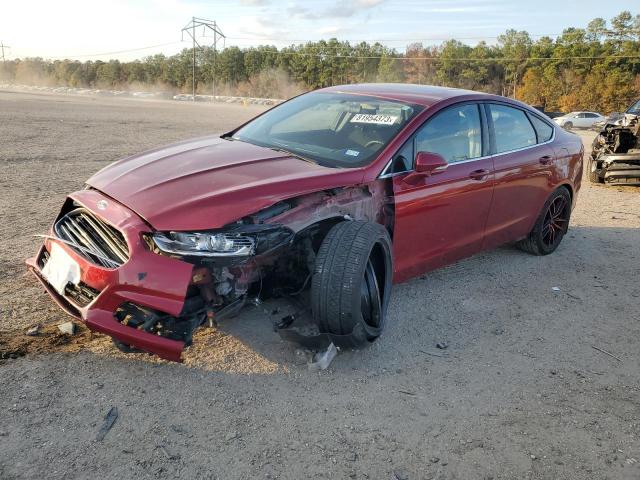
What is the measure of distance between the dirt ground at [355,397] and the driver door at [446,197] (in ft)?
1.51

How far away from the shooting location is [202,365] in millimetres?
3299

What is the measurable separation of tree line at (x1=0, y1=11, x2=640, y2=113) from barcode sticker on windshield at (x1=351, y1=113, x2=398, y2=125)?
2238 inches

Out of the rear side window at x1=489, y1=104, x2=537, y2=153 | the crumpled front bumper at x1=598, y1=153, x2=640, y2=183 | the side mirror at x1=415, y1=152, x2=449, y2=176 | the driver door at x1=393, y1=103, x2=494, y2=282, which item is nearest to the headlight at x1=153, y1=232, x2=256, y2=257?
the driver door at x1=393, y1=103, x2=494, y2=282

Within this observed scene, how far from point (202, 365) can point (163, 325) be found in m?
0.49

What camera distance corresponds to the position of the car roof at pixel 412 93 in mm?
4453

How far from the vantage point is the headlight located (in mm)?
2936

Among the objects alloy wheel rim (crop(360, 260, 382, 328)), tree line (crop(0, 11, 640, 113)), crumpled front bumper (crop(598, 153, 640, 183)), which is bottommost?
alloy wheel rim (crop(360, 260, 382, 328))

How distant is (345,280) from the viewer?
321cm

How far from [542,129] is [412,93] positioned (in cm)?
182

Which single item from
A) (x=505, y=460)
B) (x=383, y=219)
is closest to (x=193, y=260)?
(x=383, y=219)

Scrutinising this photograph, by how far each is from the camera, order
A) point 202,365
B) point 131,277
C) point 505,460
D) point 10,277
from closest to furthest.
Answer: point 505,460 < point 131,277 < point 202,365 < point 10,277

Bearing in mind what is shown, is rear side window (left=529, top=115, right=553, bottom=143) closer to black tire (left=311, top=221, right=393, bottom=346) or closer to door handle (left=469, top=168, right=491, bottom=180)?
door handle (left=469, top=168, right=491, bottom=180)

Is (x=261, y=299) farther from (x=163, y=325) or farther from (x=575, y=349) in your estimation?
(x=575, y=349)

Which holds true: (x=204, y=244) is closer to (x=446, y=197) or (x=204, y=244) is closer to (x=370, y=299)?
(x=370, y=299)
